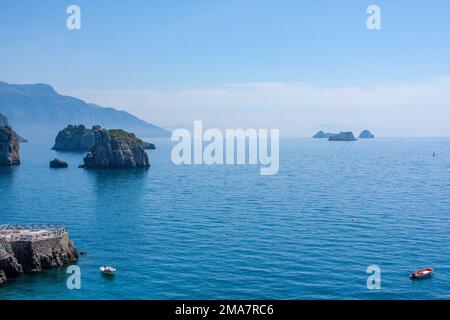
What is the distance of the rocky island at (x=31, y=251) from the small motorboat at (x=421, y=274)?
4881 centimetres

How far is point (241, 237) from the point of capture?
88.9m

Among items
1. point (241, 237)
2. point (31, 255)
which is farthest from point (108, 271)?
point (241, 237)

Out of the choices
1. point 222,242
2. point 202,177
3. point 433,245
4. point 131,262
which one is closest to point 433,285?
point 433,245

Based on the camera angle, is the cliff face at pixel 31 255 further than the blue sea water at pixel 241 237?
Yes

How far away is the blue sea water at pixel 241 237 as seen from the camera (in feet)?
209

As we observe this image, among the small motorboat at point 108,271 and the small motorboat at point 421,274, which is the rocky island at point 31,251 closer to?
the small motorboat at point 108,271

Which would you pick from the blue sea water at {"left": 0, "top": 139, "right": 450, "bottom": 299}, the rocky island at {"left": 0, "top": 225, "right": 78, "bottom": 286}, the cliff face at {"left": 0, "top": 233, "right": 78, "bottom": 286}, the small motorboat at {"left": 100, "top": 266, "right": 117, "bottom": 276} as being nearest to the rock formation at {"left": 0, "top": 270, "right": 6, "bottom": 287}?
the rocky island at {"left": 0, "top": 225, "right": 78, "bottom": 286}

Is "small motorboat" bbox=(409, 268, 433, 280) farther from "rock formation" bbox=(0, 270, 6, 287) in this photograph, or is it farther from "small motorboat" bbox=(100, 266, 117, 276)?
"rock formation" bbox=(0, 270, 6, 287)

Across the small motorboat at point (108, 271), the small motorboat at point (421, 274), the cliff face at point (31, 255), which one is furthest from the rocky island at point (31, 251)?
the small motorboat at point (421, 274)

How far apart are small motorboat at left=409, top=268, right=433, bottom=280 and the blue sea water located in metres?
0.79

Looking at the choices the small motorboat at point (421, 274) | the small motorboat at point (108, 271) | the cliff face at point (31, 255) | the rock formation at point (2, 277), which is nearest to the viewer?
the rock formation at point (2, 277)

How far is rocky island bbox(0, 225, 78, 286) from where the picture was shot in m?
66.1

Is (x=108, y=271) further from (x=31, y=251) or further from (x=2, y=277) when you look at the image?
(x=2, y=277)

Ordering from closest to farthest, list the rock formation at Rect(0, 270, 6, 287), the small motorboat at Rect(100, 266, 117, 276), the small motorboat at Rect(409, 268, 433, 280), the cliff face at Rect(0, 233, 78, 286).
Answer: the rock formation at Rect(0, 270, 6, 287)
the cliff face at Rect(0, 233, 78, 286)
the small motorboat at Rect(409, 268, 433, 280)
the small motorboat at Rect(100, 266, 117, 276)
